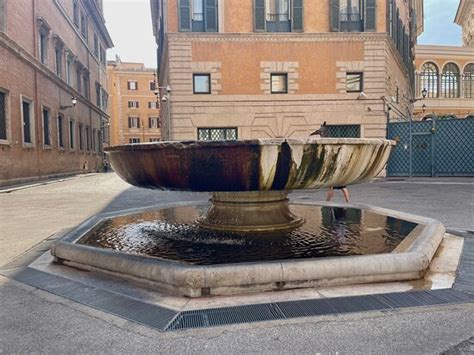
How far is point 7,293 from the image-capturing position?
3.33 meters

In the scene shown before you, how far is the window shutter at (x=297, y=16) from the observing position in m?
20.3

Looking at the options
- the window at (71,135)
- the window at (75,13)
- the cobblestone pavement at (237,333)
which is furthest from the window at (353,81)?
the window at (75,13)

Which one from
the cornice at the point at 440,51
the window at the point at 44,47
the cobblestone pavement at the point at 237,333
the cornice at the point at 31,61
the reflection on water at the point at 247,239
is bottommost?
the cobblestone pavement at the point at 237,333

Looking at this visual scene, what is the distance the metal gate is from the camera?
1766 centimetres

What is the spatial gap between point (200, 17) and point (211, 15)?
59cm

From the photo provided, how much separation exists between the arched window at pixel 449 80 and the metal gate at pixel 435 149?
40.0m

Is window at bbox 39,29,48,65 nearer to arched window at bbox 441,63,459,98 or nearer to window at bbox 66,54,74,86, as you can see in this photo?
window at bbox 66,54,74,86

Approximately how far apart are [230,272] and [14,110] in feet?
64.4

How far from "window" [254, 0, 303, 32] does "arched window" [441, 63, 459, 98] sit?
4094 cm

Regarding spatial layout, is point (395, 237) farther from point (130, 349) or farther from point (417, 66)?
point (417, 66)

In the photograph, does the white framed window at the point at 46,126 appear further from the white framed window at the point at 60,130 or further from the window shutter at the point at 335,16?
the window shutter at the point at 335,16

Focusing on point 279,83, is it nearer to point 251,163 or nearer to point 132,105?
point 251,163

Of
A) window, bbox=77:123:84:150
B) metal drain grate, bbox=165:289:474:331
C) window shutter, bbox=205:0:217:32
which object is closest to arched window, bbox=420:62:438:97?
window shutter, bbox=205:0:217:32

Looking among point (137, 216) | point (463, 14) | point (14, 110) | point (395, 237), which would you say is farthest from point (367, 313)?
point (463, 14)
